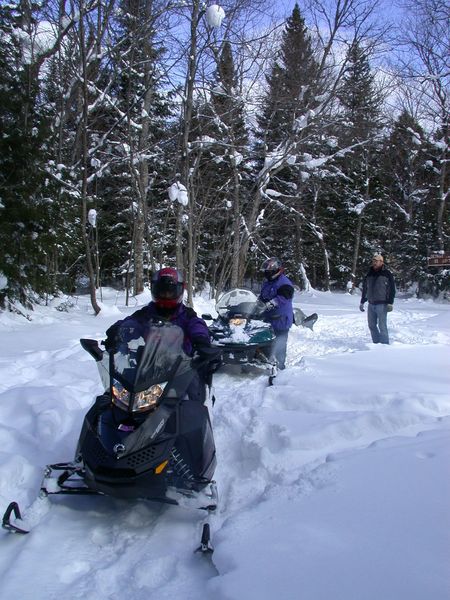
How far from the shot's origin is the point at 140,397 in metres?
3.25

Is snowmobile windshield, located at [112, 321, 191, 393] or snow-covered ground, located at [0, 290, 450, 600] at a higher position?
snowmobile windshield, located at [112, 321, 191, 393]

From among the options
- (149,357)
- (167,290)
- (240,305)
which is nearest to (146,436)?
(149,357)

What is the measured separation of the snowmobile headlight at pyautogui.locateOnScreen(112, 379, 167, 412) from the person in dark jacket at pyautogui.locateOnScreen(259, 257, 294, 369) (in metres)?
4.61

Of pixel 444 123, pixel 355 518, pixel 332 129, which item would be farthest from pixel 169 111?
pixel 355 518

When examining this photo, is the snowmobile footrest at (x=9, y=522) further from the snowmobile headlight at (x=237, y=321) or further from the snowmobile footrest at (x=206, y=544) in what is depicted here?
the snowmobile headlight at (x=237, y=321)

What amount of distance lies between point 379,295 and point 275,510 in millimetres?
7365

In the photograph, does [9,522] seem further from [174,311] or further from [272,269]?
[272,269]

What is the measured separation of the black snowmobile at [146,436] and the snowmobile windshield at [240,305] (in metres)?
4.15

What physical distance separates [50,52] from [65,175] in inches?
130

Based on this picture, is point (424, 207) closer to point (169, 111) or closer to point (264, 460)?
point (169, 111)

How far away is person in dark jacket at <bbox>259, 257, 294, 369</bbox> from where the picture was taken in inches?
314

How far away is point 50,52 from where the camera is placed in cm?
1370

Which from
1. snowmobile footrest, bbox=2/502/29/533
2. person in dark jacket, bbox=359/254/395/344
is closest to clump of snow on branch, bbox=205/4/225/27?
person in dark jacket, bbox=359/254/395/344

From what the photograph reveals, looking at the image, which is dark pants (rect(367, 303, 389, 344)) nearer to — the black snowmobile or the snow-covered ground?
the snow-covered ground
